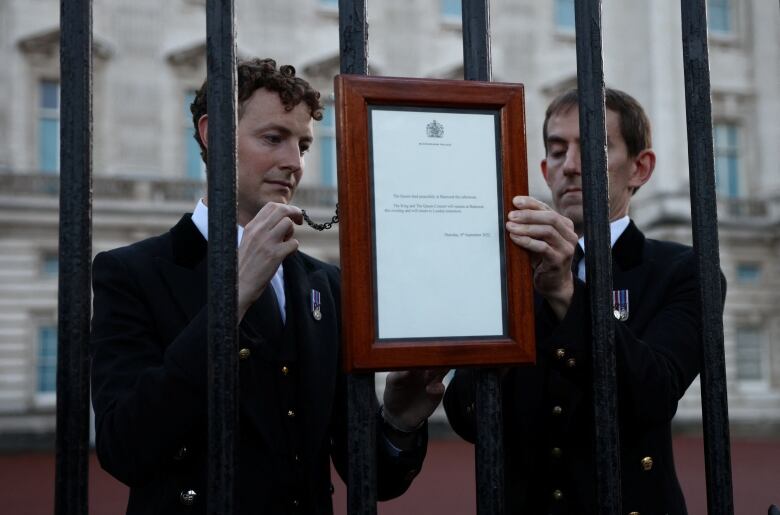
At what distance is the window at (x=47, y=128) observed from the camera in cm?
1772

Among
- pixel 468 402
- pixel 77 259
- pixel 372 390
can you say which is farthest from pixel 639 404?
pixel 77 259

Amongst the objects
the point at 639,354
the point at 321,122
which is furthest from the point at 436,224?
the point at 321,122

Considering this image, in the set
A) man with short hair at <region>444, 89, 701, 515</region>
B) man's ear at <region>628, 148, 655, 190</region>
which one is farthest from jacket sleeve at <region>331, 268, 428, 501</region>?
man's ear at <region>628, 148, 655, 190</region>

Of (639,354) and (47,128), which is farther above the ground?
(47,128)

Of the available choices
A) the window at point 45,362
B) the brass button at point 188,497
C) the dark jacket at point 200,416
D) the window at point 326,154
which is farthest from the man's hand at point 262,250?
the window at point 326,154

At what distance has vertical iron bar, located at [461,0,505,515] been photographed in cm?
126

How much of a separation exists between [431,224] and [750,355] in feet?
69.4

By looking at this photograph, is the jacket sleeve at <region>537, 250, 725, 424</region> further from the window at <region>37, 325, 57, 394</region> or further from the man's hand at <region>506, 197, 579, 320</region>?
the window at <region>37, 325, 57, 394</region>

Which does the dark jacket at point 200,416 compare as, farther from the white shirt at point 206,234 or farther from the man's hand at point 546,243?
the man's hand at point 546,243

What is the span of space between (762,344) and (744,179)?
3643 millimetres

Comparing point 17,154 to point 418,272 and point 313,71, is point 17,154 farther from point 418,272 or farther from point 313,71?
point 418,272

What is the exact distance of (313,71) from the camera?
Answer: 2000cm

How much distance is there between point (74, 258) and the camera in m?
1.22

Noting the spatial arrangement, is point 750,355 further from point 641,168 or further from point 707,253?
point 707,253
